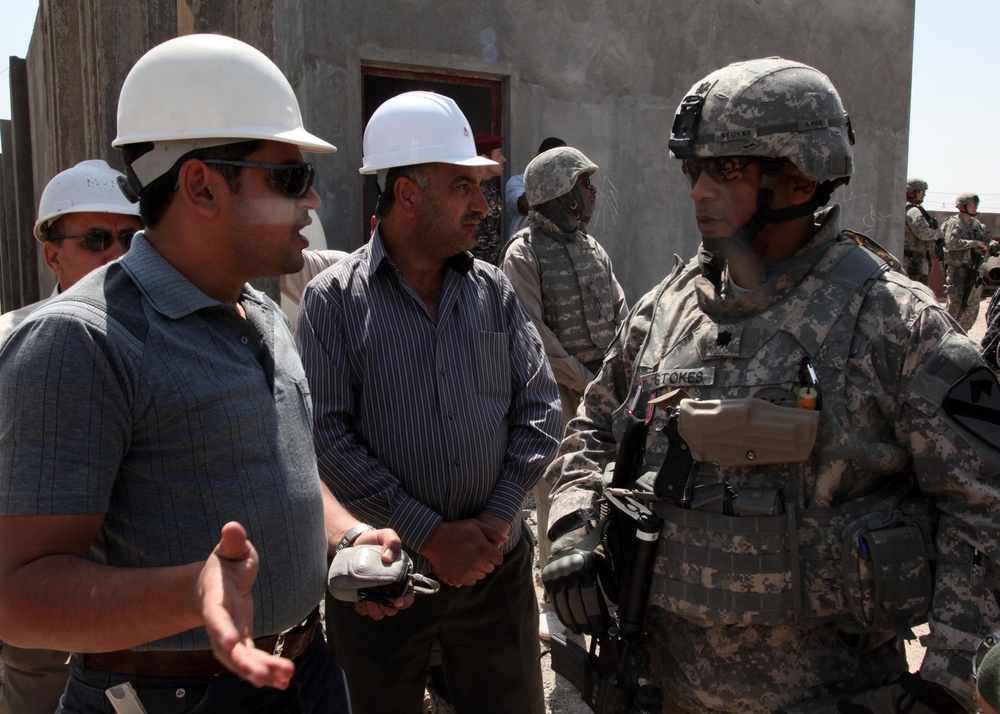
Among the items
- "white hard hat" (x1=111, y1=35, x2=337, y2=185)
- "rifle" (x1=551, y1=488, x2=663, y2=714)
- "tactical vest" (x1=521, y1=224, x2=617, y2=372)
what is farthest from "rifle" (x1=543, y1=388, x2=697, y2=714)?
"tactical vest" (x1=521, y1=224, x2=617, y2=372)

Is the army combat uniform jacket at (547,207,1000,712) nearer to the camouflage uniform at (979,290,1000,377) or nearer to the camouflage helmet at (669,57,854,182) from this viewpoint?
the camouflage helmet at (669,57,854,182)

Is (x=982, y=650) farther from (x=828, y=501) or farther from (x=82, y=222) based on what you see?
(x=82, y=222)

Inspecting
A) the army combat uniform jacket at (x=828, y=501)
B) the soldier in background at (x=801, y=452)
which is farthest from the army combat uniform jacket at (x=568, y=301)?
the army combat uniform jacket at (x=828, y=501)

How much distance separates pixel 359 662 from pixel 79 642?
1348mm

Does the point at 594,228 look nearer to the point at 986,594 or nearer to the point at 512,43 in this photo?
the point at 512,43

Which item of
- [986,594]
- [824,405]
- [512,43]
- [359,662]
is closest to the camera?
[986,594]

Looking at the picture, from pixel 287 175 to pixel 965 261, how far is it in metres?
15.1

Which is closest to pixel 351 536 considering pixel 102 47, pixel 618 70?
pixel 102 47

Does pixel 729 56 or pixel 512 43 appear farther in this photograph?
pixel 729 56

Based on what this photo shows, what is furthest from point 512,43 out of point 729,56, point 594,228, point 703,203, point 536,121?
point 703,203

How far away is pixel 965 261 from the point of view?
47.8ft

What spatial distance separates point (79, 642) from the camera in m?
1.46

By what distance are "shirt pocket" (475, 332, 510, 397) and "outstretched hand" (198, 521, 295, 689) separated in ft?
5.16

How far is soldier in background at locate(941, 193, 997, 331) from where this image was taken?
14555 millimetres
